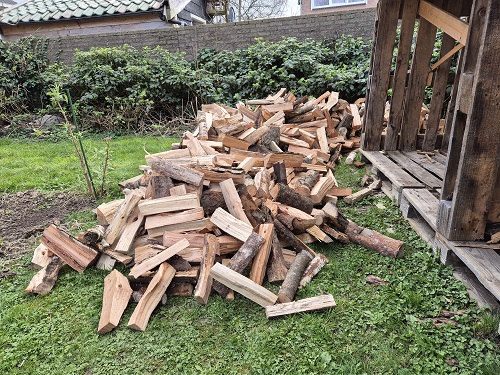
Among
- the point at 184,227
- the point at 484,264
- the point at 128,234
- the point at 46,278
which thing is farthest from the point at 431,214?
the point at 46,278

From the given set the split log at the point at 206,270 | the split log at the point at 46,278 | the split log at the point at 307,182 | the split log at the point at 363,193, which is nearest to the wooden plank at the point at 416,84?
the split log at the point at 363,193

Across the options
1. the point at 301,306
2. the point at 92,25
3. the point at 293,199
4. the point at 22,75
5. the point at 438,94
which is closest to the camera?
the point at 301,306

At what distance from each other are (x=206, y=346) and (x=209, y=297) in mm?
415

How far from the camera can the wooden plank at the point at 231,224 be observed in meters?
2.70

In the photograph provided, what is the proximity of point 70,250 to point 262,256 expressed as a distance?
1.54 m

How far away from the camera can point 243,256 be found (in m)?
2.54

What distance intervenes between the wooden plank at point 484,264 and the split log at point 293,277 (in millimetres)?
1033

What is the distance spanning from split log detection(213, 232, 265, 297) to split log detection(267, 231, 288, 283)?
0.15 m

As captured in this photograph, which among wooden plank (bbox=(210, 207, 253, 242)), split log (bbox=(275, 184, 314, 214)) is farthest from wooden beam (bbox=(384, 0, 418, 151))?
wooden plank (bbox=(210, 207, 253, 242))

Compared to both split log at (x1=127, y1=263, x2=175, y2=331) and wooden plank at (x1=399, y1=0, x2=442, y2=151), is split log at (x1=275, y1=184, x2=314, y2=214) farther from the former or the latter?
wooden plank at (x1=399, y1=0, x2=442, y2=151)

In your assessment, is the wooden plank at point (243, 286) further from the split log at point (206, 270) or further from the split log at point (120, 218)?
the split log at point (120, 218)

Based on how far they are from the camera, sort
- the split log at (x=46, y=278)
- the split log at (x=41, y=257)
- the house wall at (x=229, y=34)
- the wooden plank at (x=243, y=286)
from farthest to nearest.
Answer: the house wall at (x=229, y=34) < the split log at (x=41, y=257) < the split log at (x=46, y=278) < the wooden plank at (x=243, y=286)

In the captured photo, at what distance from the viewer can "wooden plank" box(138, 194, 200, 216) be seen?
2846 millimetres

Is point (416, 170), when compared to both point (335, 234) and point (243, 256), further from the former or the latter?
point (243, 256)
